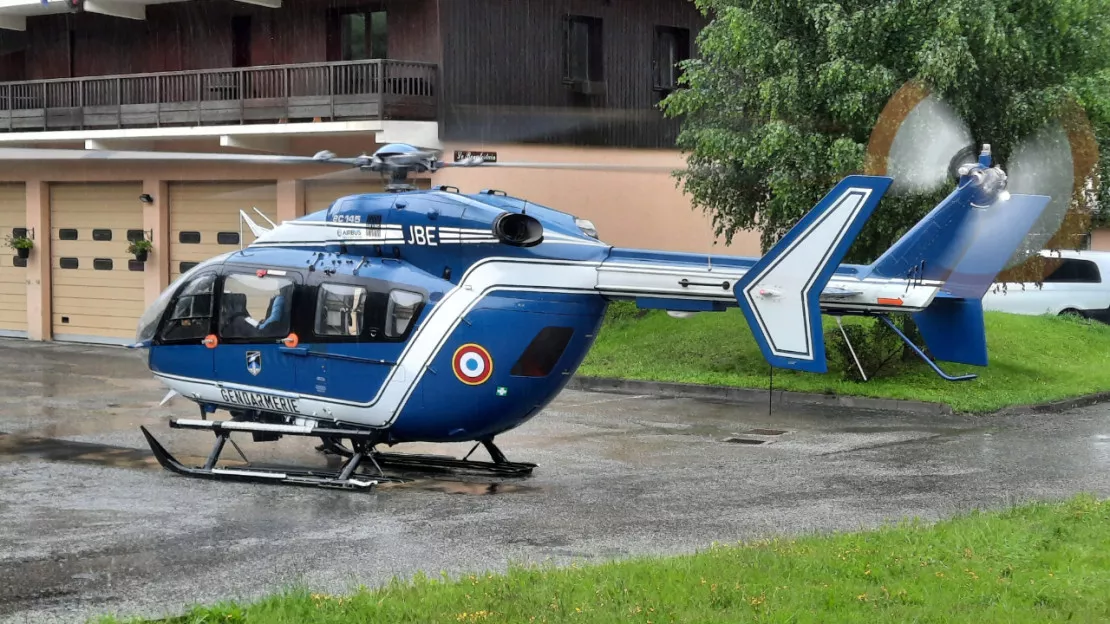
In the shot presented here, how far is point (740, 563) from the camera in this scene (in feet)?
27.3

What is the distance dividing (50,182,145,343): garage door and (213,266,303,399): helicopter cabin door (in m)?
14.4

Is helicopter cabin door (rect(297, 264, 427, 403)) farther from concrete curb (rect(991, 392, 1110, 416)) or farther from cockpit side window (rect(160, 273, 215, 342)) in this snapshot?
concrete curb (rect(991, 392, 1110, 416))

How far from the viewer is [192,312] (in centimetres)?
1330

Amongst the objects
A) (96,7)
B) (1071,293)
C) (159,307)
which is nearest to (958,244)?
(159,307)

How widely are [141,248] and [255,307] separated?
14.2m

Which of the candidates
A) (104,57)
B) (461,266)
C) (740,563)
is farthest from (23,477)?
(104,57)

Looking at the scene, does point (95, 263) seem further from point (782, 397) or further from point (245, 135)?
point (782, 397)

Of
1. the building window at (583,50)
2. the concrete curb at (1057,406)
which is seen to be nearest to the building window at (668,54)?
the building window at (583,50)

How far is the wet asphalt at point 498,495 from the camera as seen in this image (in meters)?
9.03

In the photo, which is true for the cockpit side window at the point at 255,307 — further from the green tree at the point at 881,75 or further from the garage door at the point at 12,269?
the garage door at the point at 12,269

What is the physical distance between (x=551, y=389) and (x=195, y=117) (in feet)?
46.8

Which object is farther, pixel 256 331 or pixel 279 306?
pixel 256 331

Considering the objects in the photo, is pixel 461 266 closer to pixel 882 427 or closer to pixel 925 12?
pixel 882 427

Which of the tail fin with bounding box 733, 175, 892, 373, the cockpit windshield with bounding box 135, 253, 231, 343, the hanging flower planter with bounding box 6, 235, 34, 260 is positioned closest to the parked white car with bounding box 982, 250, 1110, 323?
the tail fin with bounding box 733, 175, 892, 373
